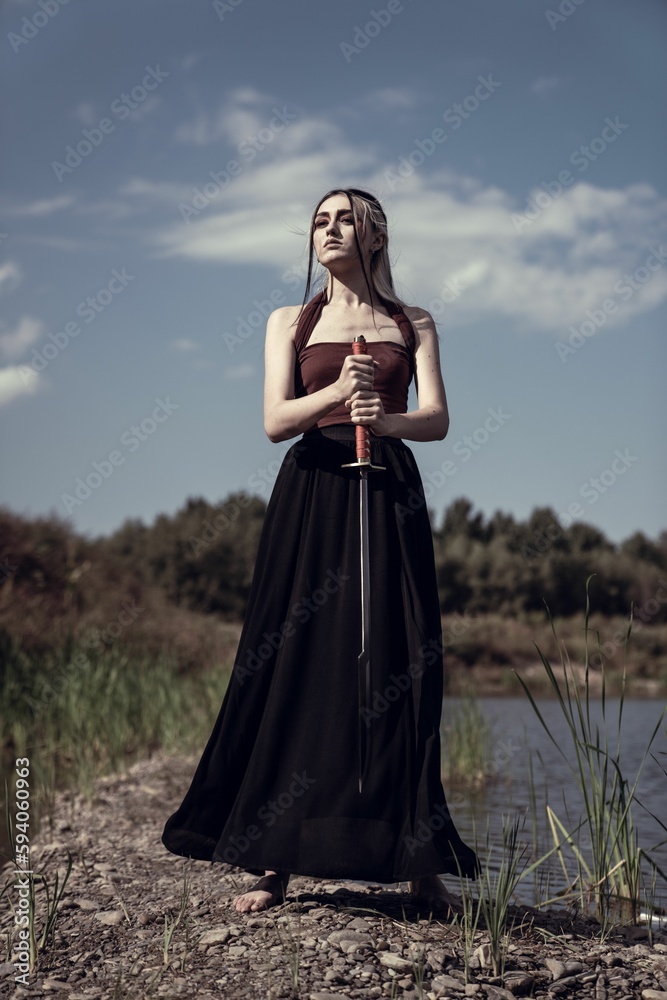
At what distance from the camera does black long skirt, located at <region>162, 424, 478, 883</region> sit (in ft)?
10.0

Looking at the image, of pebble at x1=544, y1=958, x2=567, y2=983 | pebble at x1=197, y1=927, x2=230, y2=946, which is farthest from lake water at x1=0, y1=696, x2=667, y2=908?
pebble at x1=197, y1=927, x2=230, y2=946

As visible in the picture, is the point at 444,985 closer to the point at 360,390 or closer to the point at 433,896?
the point at 433,896

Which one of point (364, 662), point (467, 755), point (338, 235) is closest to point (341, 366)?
point (338, 235)

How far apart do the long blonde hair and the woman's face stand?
0.02m

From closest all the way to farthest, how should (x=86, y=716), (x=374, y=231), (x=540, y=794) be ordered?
(x=374, y=231), (x=540, y=794), (x=86, y=716)

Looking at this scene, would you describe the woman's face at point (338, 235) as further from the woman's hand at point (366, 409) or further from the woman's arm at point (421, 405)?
the woman's hand at point (366, 409)

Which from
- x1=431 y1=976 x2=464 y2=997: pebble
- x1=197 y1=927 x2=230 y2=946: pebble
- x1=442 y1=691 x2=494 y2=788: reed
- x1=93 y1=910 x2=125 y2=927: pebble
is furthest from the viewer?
x1=442 y1=691 x2=494 y2=788: reed

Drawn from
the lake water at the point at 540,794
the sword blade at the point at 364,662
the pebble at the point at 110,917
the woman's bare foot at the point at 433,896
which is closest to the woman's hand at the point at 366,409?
the sword blade at the point at 364,662

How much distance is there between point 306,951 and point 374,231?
7.81 ft

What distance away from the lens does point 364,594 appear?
10.4 ft

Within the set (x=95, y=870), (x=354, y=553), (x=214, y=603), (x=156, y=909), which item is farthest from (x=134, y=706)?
(x=214, y=603)

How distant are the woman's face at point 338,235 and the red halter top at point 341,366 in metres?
0.25

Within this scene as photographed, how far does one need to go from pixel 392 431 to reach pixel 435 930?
1.57 metres

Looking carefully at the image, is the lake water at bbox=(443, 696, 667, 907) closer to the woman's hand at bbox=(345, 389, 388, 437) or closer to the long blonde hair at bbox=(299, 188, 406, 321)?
the woman's hand at bbox=(345, 389, 388, 437)
